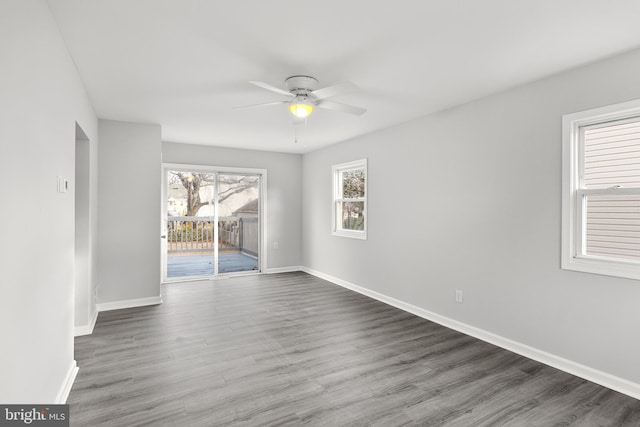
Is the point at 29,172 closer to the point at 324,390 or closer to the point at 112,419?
the point at 112,419

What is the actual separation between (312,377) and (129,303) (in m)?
3.10

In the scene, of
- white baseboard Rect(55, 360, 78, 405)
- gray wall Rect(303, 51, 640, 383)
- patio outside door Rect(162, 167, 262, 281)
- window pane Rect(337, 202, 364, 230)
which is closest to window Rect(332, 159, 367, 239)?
window pane Rect(337, 202, 364, 230)

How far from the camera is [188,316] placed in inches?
160

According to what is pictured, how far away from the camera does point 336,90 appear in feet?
8.76

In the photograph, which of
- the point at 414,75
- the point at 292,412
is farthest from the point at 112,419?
the point at 414,75

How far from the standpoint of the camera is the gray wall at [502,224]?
2561mm

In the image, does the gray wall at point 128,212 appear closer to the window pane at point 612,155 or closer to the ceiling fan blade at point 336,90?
the ceiling fan blade at point 336,90

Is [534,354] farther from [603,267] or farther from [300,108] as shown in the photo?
[300,108]

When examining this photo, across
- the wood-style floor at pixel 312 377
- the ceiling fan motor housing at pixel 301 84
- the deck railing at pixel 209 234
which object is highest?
the ceiling fan motor housing at pixel 301 84

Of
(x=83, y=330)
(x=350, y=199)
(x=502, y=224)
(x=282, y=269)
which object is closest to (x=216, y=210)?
(x=282, y=269)

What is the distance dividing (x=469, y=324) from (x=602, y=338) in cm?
118

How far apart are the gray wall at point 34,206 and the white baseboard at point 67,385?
15mm

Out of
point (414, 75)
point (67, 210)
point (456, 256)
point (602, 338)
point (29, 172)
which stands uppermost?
point (414, 75)

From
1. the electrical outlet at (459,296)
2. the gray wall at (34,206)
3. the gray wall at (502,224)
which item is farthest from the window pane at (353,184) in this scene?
the gray wall at (34,206)
